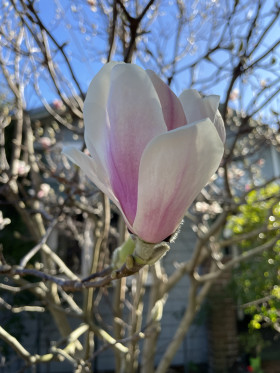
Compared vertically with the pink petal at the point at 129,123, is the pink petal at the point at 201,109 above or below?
above

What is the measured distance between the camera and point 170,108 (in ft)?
1.39

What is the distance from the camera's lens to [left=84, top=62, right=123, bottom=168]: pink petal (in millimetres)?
426

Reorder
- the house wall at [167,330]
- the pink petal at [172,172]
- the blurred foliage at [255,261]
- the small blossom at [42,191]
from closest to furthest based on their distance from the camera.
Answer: the pink petal at [172,172] < the small blossom at [42,191] < the blurred foliage at [255,261] < the house wall at [167,330]

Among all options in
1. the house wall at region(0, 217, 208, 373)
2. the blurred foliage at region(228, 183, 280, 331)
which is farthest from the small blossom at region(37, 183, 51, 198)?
the house wall at region(0, 217, 208, 373)

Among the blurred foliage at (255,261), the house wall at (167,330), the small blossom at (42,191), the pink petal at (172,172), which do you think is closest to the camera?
the pink petal at (172,172)

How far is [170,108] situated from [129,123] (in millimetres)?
61

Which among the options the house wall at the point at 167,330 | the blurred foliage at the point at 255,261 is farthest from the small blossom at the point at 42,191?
the house wall at the point at 167,330

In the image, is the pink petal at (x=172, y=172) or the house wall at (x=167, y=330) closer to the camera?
the pink petal at (x=172, y=172)

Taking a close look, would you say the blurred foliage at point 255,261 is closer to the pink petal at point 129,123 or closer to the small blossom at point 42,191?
the small blossom at point 42,191

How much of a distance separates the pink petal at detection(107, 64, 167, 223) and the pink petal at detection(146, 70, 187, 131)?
37mm

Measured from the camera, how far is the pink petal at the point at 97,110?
0.43 metres

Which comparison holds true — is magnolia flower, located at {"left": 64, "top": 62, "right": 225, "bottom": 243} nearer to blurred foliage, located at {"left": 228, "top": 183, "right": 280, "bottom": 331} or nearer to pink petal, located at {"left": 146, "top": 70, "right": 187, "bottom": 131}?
pink petal, located at {"left": 146, "top": 70, "right": 187, "bottom": 131}

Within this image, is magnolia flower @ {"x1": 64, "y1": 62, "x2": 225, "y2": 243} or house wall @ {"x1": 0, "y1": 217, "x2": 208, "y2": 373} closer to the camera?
magnolia flower @ {"x1": 64, "y1": 62, "x2": 225, "y2": 243}

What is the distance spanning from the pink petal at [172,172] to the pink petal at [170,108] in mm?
76
